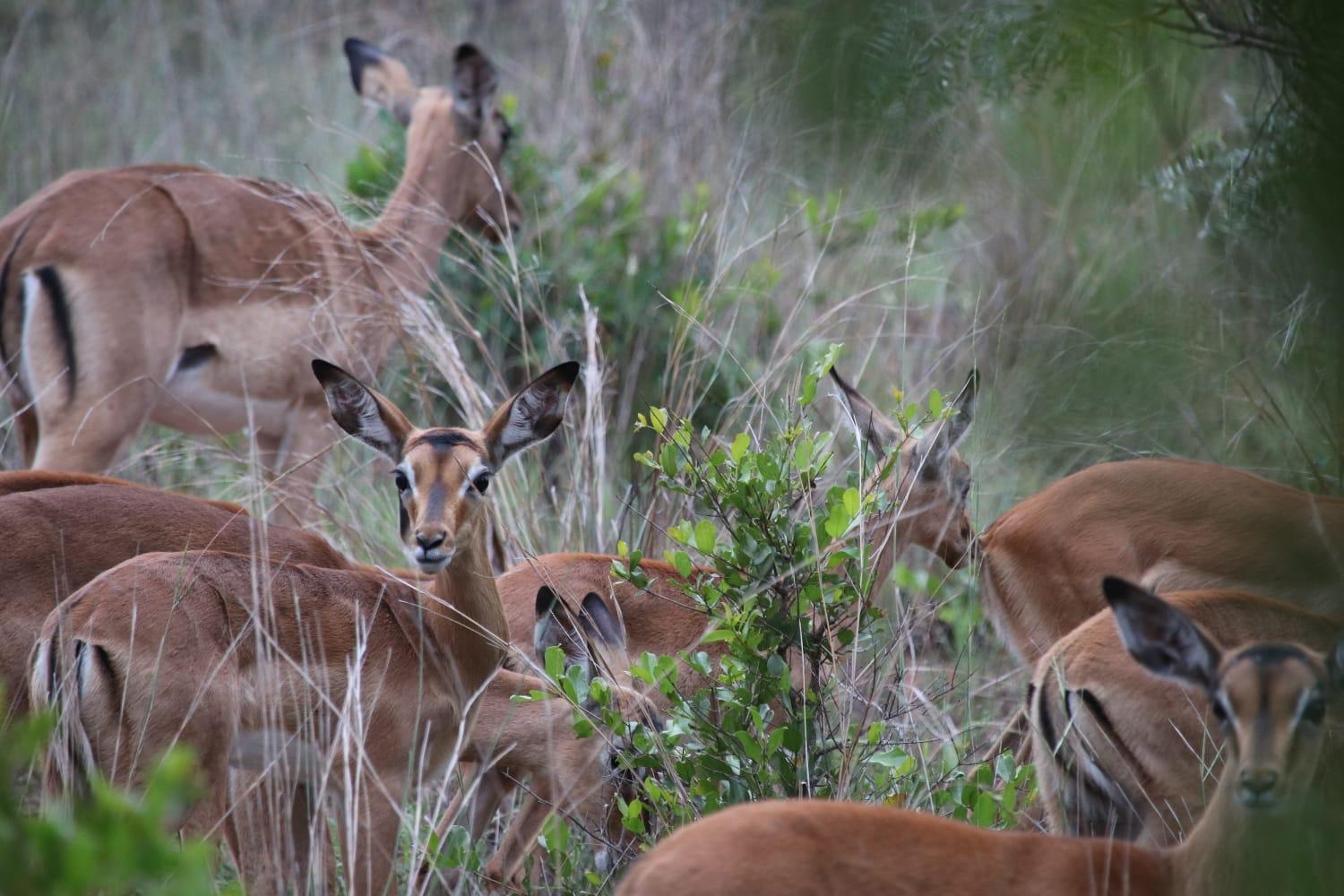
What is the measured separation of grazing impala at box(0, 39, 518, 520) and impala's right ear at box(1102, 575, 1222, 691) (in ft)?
11.1

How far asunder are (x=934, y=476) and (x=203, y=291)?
3398 millimetres

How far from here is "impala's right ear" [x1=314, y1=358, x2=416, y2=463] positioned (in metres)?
4.82

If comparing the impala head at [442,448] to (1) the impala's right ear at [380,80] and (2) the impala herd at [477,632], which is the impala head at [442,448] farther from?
(1) the impala's right ear at [380,80]

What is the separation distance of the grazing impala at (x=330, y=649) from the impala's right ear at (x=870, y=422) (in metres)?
1.08

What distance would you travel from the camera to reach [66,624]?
4.05 m

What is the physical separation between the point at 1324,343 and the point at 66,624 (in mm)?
3178

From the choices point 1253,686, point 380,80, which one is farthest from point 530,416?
point 380,80

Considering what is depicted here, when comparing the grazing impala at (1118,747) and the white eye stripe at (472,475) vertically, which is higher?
the white eye stripe at (472,475)

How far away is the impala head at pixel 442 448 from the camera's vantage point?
178 inches

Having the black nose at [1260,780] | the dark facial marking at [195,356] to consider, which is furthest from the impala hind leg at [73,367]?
the black nose at [1260,780]

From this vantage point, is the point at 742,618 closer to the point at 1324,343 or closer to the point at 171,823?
the point at 171,823

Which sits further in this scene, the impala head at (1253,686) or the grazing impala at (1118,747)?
the grazing impala at (1118,747)

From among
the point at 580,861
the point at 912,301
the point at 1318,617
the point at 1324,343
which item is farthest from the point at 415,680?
the point at 912,301

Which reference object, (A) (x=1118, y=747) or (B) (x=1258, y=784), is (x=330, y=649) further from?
(B) (x=1258, y=784)
